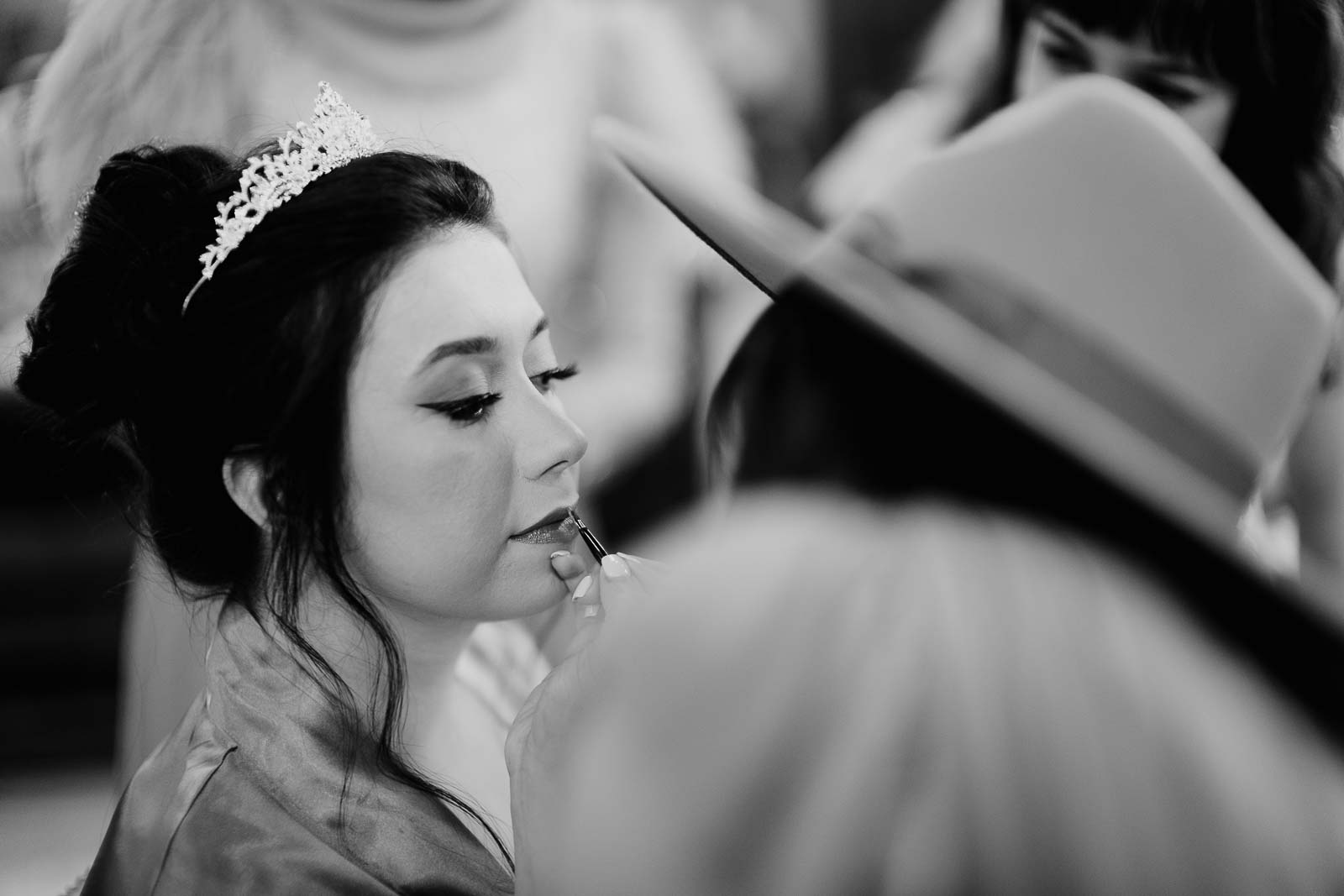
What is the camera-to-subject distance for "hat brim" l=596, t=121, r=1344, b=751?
14.5 inches

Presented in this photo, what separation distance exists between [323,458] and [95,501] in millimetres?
2017

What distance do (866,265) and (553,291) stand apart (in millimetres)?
1278

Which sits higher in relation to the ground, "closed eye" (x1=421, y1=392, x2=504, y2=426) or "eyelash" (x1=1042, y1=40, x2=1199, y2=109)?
"eyelash" (x1=1042, y1=40, x2=1199, y2=109)

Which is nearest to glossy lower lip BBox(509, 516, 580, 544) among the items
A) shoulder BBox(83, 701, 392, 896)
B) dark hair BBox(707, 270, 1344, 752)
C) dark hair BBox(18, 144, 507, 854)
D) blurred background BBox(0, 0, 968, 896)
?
dark hair BBox(18, 144, 507, 854)

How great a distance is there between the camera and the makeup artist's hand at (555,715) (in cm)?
56

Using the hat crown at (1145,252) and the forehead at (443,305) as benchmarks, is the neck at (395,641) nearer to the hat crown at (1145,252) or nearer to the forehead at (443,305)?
the forehead at (443,305)

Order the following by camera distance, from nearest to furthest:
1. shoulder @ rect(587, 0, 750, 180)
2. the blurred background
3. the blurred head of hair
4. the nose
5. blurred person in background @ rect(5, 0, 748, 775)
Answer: the blurred head of hair → the nose → blurred person in background @ rect(5, 0, 748, 775) → shoulder @ rect(587, 0, 750, 180) → the blurred background

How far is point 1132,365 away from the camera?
1.25 feet

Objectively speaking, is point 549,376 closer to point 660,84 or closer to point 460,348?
point 460,348

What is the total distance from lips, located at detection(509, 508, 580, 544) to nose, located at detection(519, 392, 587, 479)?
0.11ft

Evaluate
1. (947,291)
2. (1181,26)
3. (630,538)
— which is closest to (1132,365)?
(947,291)

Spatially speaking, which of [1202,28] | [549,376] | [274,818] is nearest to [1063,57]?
[1202,28]

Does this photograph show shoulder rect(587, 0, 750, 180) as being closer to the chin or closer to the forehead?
the forehead

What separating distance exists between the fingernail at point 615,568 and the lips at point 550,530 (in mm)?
91
